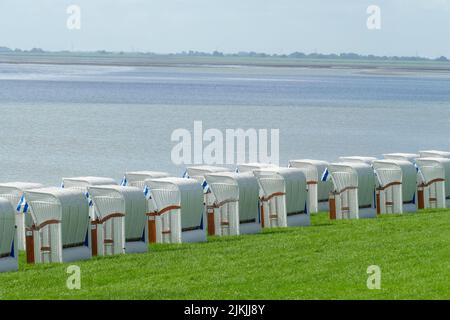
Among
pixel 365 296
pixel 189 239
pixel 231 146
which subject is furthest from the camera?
pixel 231 146

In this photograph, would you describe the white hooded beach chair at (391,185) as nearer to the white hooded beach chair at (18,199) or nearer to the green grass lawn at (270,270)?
the green grass lawn at (270,270)

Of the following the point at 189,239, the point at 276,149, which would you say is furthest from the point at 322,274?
the point at 276,149

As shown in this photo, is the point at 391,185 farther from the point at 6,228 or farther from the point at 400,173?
the point at 6,228

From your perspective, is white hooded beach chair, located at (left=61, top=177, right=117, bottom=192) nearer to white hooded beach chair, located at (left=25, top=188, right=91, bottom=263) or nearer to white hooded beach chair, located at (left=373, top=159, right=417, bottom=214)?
white hooded beach chair, located at (left=25, top=188, right=91, bottom=263)

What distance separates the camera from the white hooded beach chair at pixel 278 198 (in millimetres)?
29859

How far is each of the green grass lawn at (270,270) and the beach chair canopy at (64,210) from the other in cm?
98

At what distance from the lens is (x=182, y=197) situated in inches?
1053

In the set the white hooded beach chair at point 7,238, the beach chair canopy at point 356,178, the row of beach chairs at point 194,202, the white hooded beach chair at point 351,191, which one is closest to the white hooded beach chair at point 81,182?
the row of beach chairs at point 194,202

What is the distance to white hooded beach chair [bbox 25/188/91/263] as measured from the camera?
77.8ft

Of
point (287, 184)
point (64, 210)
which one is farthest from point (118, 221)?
point (287, 184)

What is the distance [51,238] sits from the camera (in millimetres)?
23750

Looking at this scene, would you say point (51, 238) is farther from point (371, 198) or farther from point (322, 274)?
point (371, 198)

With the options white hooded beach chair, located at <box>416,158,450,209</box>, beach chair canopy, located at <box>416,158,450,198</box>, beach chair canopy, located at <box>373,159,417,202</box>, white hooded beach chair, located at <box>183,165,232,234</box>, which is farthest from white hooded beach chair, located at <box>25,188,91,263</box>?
beach chair canopy, located at <box>416,158,450,198</box>

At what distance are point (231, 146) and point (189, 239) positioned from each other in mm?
55892
